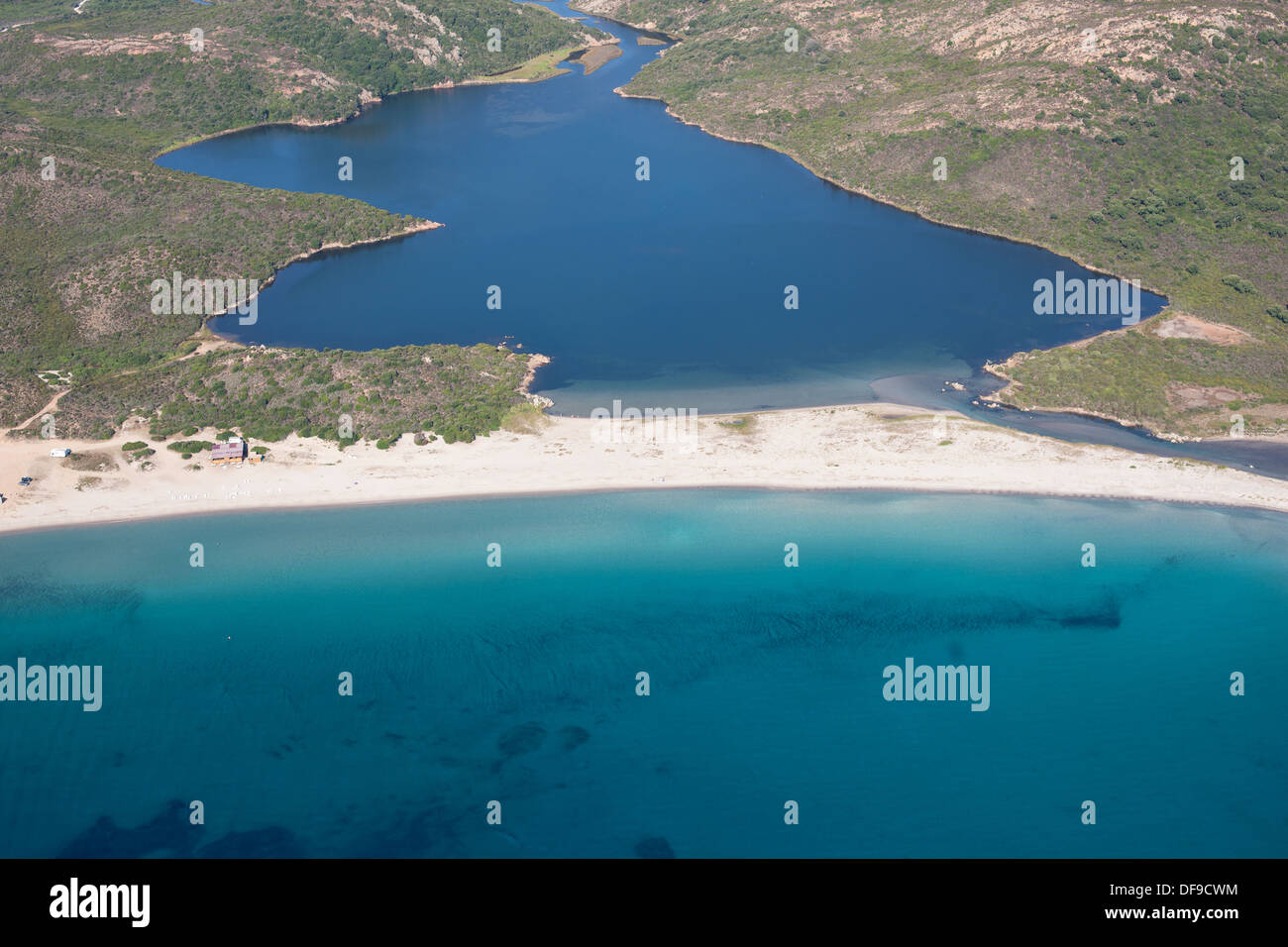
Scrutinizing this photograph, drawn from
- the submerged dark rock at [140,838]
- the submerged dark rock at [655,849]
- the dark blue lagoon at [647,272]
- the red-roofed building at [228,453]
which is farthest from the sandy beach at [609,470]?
the submerged dark rock at [655,849]

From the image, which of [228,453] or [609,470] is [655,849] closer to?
[609,470]

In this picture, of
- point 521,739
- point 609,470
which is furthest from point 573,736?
point 609,470

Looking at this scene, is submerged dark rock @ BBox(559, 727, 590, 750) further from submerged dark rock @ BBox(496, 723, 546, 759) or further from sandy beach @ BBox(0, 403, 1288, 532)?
sandy beach @ BBox(0, 403, 1288, 532)

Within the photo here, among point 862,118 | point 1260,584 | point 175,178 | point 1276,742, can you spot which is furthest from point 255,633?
point 862,118

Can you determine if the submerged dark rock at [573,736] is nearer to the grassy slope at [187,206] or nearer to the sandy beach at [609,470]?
the sandy beach at [609,470]

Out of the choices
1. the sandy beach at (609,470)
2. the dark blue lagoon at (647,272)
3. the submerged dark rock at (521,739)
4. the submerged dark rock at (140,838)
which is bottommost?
the submerged dark rock at (140,838)
